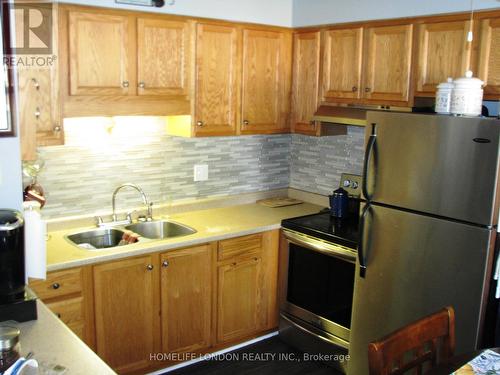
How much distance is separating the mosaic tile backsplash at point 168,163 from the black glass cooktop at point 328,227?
43 cm

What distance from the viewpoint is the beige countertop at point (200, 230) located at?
292 centimetres

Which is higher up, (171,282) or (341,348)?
(171,282)

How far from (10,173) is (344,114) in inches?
87.9

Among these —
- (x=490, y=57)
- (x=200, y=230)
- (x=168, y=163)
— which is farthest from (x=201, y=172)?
(x=490, y=57)

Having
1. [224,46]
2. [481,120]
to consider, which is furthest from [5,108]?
[481,120]

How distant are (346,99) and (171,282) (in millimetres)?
1654

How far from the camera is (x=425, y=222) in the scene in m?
2.80

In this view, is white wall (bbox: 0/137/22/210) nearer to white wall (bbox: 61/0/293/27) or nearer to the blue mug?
white wall (bbox: 61/0/293/27)

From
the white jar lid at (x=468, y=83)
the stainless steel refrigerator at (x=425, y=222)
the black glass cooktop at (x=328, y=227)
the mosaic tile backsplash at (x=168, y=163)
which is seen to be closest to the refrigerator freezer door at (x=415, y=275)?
the stainless steel refrigerator at (x=425, y=222)

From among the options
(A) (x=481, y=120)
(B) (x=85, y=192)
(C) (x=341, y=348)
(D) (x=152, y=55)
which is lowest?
(C) (x=341, y=348)

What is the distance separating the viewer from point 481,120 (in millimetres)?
2533

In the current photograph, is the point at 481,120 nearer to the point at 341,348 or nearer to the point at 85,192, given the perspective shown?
the point at 341,348

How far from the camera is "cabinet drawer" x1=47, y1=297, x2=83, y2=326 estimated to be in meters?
2.84

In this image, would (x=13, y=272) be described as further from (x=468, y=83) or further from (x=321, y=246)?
(x=468, y=83)
